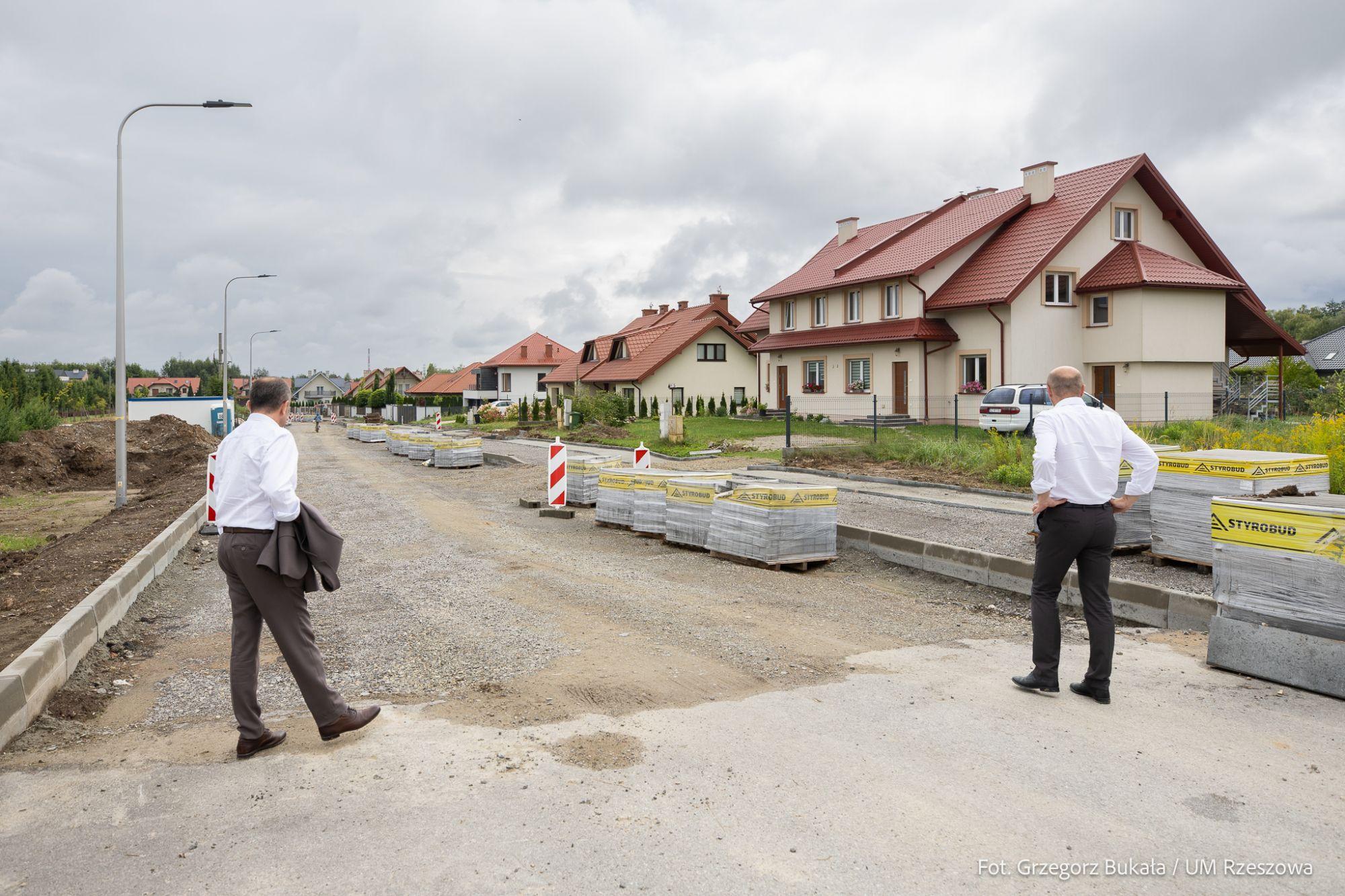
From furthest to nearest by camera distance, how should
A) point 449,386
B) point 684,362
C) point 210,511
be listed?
point 449,386 < point 684,362 < point 210,511

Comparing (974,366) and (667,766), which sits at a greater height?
(974,366)

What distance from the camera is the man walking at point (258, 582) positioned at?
4664mm

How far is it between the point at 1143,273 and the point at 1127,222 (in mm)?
4174

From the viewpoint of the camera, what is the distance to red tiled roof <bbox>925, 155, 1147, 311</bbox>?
3019 cm

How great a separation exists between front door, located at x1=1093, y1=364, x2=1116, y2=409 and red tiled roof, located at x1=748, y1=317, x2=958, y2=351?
513 cm

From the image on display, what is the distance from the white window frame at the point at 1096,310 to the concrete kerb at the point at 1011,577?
23.7 m

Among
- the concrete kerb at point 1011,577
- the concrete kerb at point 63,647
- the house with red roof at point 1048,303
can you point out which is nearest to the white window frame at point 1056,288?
the house with red roof at point 1048,303

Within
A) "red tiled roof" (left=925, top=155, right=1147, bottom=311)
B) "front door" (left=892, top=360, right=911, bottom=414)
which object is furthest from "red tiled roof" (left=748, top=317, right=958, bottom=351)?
"front door" (left=892, top=360, right=911, bottom=414)

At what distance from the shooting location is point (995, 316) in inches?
1205

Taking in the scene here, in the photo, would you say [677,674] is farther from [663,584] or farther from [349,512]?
[349,512]

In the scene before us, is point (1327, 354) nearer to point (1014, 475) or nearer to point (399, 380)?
point (1014, 475)

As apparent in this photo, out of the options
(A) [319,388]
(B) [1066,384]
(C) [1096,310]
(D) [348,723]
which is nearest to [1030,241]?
(C) [1096,310]

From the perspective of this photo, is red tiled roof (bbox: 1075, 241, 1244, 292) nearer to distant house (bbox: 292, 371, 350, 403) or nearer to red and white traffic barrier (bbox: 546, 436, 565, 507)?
red and white traffic barrier (bbox: 546, 436, 565, 507)

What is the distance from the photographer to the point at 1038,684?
569 centimetres
